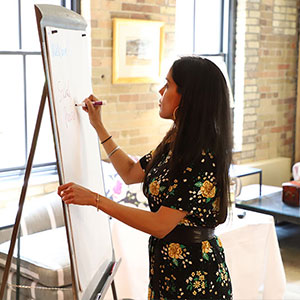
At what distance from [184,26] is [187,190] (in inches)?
148

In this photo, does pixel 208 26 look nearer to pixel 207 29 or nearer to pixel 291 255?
pixel 207 29

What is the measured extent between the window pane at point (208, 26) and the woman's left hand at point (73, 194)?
4016mm

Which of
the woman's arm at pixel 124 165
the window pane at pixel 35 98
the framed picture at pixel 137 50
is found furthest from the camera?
the framed picture at pixel 137 50

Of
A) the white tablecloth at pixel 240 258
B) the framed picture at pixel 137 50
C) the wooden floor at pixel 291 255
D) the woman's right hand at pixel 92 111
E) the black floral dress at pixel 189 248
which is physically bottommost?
the wooden floor at pixel 291 255

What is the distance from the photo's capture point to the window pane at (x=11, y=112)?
4262 millimetres

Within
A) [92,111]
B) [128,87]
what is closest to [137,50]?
[128,87]

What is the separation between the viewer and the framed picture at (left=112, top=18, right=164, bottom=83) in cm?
480

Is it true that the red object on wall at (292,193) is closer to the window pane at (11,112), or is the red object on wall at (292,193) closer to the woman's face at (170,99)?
the window pane at (11,112)

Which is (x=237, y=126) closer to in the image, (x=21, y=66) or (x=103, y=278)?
(x=21, y=66)

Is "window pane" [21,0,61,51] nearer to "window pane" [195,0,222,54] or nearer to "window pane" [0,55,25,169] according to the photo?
"window pane" [0,55,25,169]

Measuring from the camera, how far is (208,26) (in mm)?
5992

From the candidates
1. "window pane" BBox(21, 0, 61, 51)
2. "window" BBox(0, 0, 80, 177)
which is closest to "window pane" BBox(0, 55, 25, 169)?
"window" BBox(0, 0, 80, 177)

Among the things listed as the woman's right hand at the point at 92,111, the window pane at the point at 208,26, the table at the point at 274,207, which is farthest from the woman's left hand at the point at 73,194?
the window pane at the point at 208,26

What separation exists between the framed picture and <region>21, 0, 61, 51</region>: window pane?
0.66m
